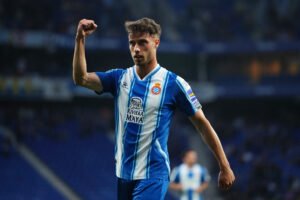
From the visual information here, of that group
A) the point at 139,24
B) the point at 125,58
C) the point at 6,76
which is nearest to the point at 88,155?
the point at 6,76

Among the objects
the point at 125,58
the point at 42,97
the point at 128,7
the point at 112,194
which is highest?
the point at 128,7

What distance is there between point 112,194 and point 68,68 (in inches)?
371

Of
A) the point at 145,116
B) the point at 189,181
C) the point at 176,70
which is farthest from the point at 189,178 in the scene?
the point at 176,70

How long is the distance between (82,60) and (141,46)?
1.51ft

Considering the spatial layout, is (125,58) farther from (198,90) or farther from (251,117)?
(251,117)

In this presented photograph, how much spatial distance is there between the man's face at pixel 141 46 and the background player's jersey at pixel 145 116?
189mm

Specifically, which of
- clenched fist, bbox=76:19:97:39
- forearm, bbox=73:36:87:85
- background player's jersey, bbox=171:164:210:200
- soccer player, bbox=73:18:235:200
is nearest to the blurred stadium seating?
background player's jersey, bbox=171:164:210:200

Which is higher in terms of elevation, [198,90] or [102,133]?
[198,90]

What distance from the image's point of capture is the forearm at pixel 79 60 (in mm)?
4207

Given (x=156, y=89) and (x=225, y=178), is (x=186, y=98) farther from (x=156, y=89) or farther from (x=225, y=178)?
(x=225, y=178)

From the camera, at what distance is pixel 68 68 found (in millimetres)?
28625

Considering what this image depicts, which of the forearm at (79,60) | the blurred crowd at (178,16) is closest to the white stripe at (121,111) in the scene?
the forearm at (79,60)

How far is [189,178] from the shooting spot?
11.4 metres

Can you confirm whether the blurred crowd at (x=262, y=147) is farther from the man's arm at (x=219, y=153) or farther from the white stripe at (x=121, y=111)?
the white stripe at (x=121, y=111)
